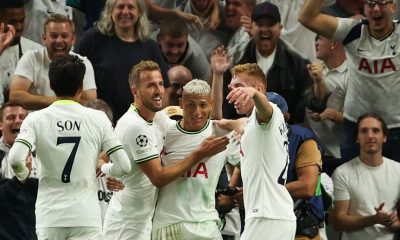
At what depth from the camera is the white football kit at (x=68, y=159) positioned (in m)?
8.08

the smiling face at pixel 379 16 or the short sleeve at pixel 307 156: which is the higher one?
the smiling face at pixel 379 16

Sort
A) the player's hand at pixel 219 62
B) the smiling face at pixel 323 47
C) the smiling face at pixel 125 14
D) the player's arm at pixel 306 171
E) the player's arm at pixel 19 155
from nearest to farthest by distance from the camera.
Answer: the player's arm at pixel 19 155
the player's arm at pixel 306 171
the player's hand at pixel 219 62
the smiling face at pixel 125 14
the smiling face at pixel 323 47

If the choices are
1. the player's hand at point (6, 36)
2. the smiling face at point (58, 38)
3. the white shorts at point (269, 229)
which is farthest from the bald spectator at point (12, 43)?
the white shorts at point (269, 229)

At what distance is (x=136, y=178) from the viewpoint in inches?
361

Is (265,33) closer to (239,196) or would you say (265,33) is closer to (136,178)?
(239,196)

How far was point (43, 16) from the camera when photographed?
12.3 metres

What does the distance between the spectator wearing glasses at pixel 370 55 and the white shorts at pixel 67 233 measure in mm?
3811

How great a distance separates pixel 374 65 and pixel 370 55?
0.11 meters

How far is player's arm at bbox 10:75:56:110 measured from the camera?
35.4 feet

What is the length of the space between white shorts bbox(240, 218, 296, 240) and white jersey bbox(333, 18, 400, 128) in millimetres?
3249

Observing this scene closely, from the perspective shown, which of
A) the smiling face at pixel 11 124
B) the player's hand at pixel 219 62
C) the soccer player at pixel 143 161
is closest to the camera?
the soccer player at pixel 143 161

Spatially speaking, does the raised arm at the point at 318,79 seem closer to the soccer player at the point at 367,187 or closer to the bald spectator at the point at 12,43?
the soccer player at the point at 367,187

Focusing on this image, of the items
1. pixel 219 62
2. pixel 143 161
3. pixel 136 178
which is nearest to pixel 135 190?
pixel 136 178

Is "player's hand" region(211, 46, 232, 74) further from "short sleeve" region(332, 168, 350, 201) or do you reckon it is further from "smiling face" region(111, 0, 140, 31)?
"short sleeve" region(332, 168, 350, 201)
